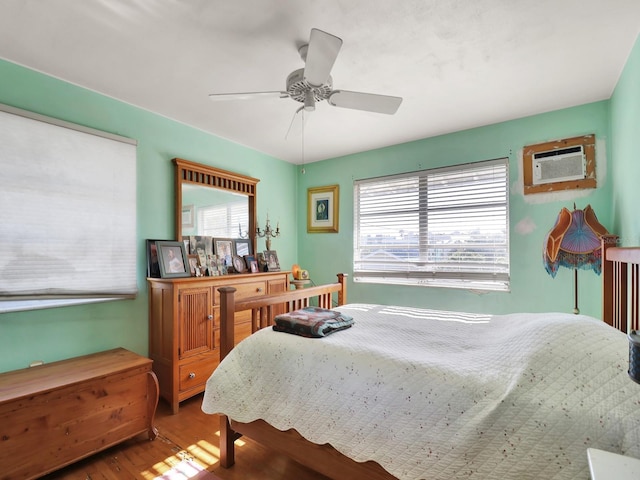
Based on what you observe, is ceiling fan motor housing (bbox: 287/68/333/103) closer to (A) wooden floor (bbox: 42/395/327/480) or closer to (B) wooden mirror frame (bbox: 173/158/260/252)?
(B) wooden mirror frame (bbox: 173/158/260/252)

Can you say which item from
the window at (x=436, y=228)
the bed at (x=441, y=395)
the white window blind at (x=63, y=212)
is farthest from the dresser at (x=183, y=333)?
the window at (x=436, y=228)

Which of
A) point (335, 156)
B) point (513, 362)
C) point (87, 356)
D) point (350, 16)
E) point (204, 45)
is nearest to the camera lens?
point (513, 362)

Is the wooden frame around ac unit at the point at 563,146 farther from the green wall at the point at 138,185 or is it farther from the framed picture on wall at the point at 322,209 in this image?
the green wall at the point at 138,185

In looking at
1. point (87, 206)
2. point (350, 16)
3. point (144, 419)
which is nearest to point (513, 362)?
point (350, 16)

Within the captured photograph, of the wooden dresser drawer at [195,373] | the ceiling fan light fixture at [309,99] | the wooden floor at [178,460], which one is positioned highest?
the ceiling fan light fixture at [309,99]

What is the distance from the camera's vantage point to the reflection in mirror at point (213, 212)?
9.53ft

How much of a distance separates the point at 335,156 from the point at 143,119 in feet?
6.96

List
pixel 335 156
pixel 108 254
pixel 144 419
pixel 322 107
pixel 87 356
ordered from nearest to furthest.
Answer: pixel 144 419
pixel 87 356
pixel 108 254
pixel 322 107
pixel 335 156

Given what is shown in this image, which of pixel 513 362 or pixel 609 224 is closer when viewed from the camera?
pixel 513 362

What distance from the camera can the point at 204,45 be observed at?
178 cm

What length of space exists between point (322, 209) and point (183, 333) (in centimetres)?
222

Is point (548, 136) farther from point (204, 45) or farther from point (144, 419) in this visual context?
point (144, 419)

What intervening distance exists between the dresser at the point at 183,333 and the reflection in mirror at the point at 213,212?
585 millimetres

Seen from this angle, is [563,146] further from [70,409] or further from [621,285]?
[70,409]
